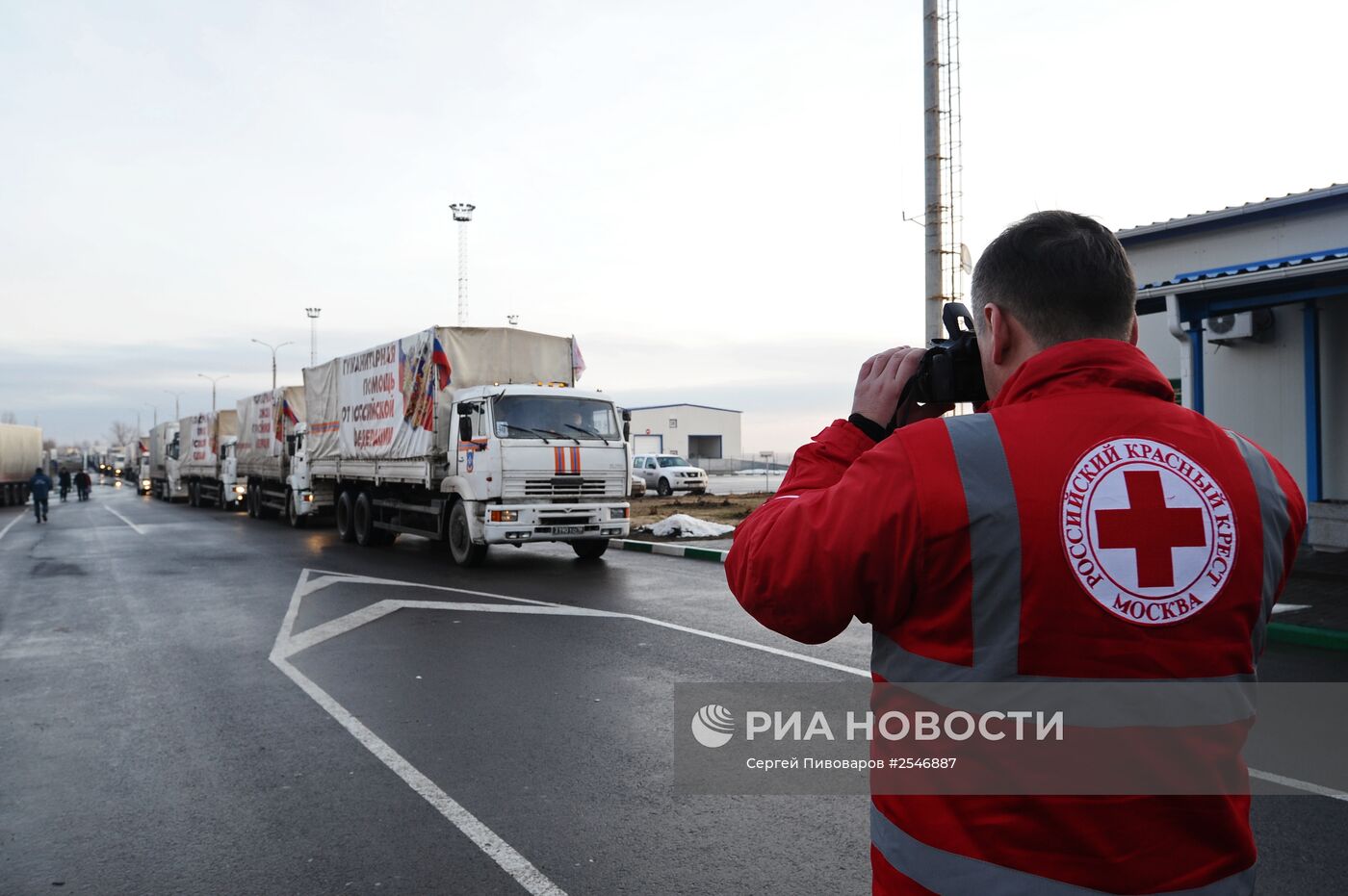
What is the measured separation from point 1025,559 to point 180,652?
8294 millimetres

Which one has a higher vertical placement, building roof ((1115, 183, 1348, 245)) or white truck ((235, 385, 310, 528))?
building roof ((1115, 183, 1348, 245))

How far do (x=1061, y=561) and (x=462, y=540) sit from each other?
13.0 metres

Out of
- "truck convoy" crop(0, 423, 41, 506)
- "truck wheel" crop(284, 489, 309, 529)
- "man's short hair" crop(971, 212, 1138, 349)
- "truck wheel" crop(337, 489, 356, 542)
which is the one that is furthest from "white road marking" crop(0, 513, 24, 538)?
"man's short hair" crop(971, 212, 1138, 349)

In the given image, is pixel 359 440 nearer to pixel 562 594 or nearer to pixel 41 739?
pixel 562 594

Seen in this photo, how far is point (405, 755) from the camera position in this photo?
16.6 feet

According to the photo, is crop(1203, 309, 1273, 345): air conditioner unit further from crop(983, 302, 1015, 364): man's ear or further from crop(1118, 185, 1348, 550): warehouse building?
crop(983, 302, 1015, 364): man's ear

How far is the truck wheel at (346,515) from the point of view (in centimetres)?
1845

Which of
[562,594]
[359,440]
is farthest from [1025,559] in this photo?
[359,440]

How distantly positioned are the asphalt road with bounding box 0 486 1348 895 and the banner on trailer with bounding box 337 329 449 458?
442 cm

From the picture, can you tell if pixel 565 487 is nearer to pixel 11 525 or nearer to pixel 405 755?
pixel 405 755

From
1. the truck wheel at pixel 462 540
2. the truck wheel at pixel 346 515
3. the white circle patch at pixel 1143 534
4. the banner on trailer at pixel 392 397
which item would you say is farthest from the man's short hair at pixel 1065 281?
the truck wheel at pixel 346 515

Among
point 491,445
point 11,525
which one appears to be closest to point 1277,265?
point 491,445

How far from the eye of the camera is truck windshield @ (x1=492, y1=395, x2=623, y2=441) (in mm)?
13125

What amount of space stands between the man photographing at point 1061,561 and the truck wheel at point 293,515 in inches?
909
